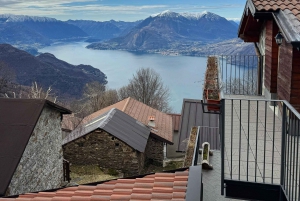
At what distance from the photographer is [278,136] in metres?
5.59

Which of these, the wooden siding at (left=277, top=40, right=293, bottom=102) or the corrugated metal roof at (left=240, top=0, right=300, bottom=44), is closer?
the corrugated metal roof at (left=240, top=0, right=300, bottom=44)

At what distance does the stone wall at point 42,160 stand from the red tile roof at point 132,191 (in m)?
3.17

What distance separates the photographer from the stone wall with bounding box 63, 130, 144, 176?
Result: 15148mm

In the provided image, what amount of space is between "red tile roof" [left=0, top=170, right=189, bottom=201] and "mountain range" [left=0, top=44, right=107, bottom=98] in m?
55.5

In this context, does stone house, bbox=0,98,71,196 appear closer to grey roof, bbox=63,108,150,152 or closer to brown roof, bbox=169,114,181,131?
grey roof, bbox=63,108,150,152

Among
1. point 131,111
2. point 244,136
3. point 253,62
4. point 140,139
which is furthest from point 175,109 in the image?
point 244,136

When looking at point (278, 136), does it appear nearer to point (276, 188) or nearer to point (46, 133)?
point (276, 188)

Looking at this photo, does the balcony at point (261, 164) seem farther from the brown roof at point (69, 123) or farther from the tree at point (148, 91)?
the tree at point (148, 91)

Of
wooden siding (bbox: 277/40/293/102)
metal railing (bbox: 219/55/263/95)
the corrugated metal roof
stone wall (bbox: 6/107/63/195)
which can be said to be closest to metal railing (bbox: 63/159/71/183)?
stone wall (bbox: 6/107/63/195)

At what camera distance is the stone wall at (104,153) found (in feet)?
49.7

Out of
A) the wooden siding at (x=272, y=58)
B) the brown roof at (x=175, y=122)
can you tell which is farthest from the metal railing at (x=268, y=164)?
the brown roof at (x=175, y=122)

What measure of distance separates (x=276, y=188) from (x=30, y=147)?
625cm

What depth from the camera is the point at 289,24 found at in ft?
16.5

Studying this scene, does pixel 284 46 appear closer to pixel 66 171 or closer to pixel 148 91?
pixel 66 171
